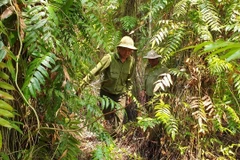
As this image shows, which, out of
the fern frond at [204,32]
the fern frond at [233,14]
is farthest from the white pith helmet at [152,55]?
the fern frond at [233,14]

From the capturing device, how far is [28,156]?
6.52 feet

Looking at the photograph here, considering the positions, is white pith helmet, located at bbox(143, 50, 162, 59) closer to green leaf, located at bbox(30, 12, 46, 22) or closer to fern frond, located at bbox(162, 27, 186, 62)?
fern frond, located at bbox(162, 27, 186, 62)

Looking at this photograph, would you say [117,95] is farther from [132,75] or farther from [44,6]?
[44,6]

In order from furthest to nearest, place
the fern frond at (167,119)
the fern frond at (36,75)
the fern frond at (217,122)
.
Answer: the fern frond at (217,122)
the fern frond at (167,119)
the fern frond at (36,75)

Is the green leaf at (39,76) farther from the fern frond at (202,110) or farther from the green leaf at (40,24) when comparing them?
the fern frond at (202,110)

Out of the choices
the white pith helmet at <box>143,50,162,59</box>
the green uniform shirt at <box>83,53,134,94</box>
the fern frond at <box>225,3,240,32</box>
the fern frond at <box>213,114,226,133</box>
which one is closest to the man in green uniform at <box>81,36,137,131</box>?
the green uniform shirt at <box>83,53,134,94</box>

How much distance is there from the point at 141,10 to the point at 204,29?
1108mm

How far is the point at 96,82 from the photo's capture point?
4.84 metres

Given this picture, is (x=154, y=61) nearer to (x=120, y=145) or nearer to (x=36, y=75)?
(x=120, y=145)

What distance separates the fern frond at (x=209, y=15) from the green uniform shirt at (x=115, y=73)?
104 centimetres

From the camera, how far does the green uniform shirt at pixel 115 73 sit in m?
3.69

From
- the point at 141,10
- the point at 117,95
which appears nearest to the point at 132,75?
the point at 117,95

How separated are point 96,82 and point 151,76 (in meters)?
1.36

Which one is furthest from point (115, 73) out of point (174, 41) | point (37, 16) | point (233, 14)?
point (37, 16)
